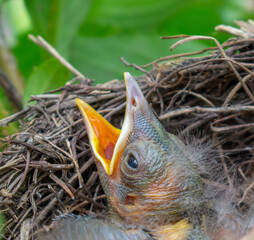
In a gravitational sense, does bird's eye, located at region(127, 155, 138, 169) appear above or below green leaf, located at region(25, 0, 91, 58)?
below

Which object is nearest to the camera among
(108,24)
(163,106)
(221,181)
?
(221,181)

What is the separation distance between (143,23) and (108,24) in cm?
28

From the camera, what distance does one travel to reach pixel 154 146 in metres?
1.42

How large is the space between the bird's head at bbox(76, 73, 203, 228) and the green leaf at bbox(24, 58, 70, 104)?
0.45 metres

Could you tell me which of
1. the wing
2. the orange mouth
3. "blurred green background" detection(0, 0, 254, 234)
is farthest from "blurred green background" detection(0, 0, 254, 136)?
the wing

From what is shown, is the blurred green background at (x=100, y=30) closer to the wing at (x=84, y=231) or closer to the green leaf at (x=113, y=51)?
the green leaf at (x=113, y=51)

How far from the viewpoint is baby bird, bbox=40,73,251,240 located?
1395mm

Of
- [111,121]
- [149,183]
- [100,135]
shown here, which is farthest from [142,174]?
[111,121]

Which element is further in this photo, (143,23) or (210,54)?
(143,23)

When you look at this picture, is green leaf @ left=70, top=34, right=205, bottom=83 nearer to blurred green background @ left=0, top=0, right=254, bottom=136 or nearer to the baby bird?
blurred green background @ left=0, top=0, right=254, bottom=136

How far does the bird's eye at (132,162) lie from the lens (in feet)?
4.54

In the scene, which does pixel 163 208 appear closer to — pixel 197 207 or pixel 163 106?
pixel 197 207

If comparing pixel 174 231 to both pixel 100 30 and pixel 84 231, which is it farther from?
pixel 100 30

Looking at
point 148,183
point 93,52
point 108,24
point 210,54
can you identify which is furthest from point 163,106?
point 108,24
